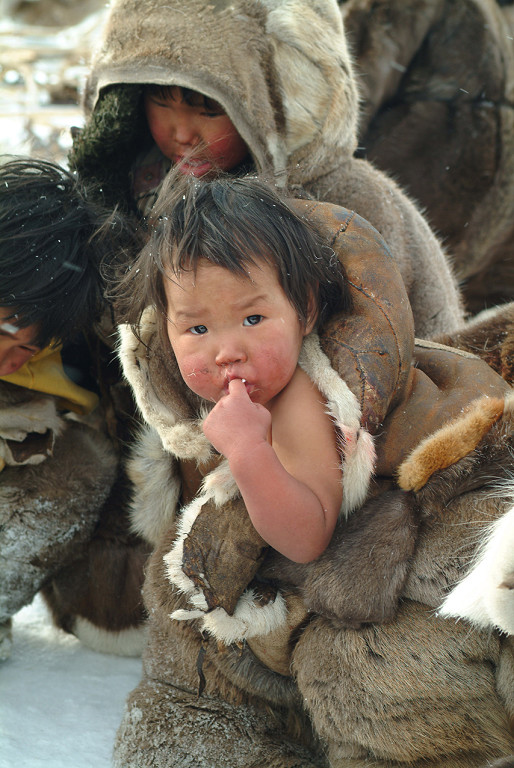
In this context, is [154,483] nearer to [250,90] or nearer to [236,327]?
[236,327]

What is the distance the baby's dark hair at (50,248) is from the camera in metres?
1.57

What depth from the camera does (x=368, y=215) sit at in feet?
6.68

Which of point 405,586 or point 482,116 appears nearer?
point 405,586

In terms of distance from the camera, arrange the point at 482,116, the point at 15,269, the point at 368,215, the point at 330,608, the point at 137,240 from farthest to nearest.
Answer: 1. the point at 482,116
2. the point at 368,215
3. the point at 137,240
4. the point at 15,269
5. the point at 330,608

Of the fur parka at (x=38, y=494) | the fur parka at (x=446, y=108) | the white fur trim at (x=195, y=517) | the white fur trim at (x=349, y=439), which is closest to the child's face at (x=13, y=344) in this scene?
the fur parka at (x=38, y=494)

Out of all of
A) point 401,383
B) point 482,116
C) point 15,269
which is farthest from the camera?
point 482,116

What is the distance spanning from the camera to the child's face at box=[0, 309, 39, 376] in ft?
5.22

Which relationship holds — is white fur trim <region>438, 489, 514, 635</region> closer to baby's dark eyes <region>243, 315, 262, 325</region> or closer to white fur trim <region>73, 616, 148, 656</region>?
baby's dark eyes <region>243, 315, 262, 325</region>

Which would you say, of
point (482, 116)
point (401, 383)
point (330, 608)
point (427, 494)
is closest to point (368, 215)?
point (401, 383)

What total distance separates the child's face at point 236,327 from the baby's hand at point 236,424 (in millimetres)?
60

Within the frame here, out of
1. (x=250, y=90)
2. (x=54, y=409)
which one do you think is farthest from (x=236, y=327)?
(x=250, y=90)

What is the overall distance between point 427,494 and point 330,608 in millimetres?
239

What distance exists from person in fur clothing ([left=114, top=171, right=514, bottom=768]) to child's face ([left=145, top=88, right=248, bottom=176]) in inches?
21.9

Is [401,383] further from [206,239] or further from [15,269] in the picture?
[15,269]
